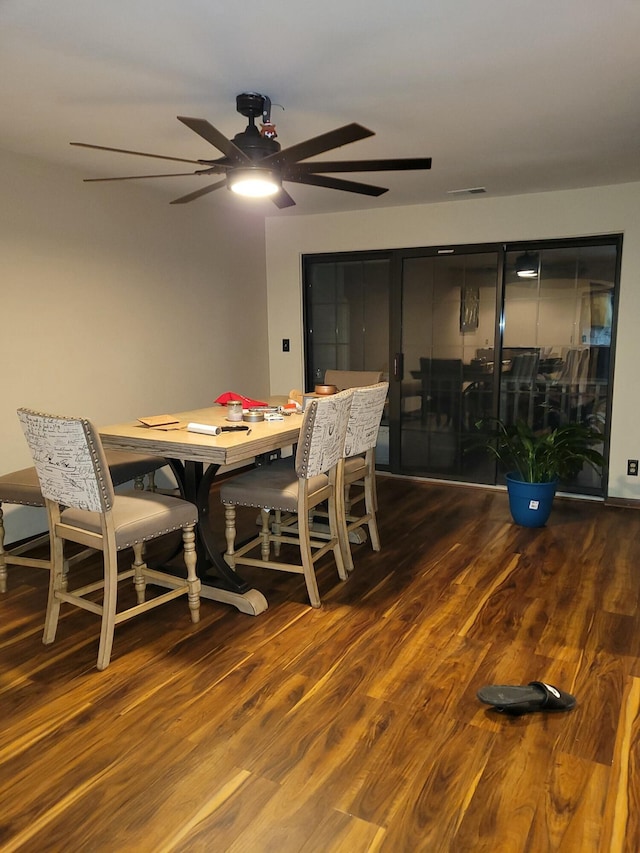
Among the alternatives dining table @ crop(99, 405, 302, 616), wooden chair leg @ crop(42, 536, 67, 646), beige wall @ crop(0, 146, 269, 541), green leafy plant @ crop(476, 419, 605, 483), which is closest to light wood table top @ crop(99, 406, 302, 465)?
dining table @ crop(99, 405, 302, 616)

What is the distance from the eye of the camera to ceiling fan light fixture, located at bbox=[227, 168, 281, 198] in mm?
2438

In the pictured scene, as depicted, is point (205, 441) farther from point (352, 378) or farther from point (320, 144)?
point (352, 378)

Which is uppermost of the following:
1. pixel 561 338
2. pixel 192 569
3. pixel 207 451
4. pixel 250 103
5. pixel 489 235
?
pixel 250 103

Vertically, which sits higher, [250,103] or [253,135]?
[250,103]

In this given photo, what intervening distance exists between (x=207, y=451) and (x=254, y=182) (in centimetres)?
114

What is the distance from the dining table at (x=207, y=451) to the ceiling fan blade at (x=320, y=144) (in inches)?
45.7

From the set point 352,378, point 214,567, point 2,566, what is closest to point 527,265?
point 352,378

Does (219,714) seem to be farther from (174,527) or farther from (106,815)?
(174,527)

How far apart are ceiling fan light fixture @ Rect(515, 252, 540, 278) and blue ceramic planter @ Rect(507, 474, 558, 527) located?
5.45ft

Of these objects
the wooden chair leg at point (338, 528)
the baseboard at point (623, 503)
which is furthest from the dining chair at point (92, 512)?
the baseboard at point (623, 503)

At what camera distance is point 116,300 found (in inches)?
158

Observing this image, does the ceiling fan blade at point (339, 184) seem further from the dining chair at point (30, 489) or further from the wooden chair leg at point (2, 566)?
the wooden chair leg at point (2, 566)

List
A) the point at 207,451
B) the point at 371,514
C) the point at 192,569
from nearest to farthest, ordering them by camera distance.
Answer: the point at 207,451, the point at 192,569, the point at 371,514

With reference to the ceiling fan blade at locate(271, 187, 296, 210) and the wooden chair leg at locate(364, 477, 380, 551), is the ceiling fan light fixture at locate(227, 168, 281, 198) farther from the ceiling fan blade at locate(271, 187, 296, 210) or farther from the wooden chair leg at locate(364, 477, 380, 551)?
the wooden chair leg at locate(364, 477, 380, 551)
